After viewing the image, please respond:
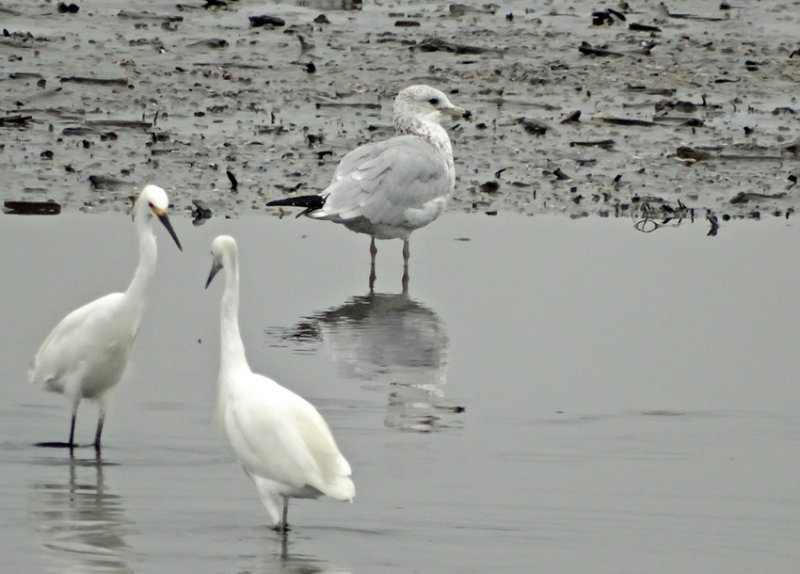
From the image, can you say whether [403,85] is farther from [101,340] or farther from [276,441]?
[276,441]

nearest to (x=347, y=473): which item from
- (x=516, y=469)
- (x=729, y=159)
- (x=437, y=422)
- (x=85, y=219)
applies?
(x=516, y=469)

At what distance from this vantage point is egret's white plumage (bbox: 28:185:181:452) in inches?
314

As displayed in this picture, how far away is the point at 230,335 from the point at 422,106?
6168 mm

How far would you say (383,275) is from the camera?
11.7 metres

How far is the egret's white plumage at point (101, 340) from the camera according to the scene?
7969 mm

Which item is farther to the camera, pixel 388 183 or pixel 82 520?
pixel 388 183

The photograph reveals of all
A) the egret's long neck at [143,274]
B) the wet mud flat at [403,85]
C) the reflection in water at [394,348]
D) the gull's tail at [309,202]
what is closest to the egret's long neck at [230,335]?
the egret's long neck at [143,274]

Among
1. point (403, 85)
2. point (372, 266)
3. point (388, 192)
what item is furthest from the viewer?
point (403, 85)

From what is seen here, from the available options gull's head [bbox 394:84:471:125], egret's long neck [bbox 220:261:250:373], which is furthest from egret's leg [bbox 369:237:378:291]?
egret's long neck [bbox 220:261:250:373]

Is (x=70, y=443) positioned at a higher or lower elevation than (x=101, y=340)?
lower

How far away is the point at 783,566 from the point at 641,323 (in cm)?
356

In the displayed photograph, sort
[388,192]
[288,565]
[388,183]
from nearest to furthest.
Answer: [288,565], [388,192], [388,183]

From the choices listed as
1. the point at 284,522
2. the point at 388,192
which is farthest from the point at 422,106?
the point at 284,522

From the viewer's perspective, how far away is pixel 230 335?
7.25 meters
